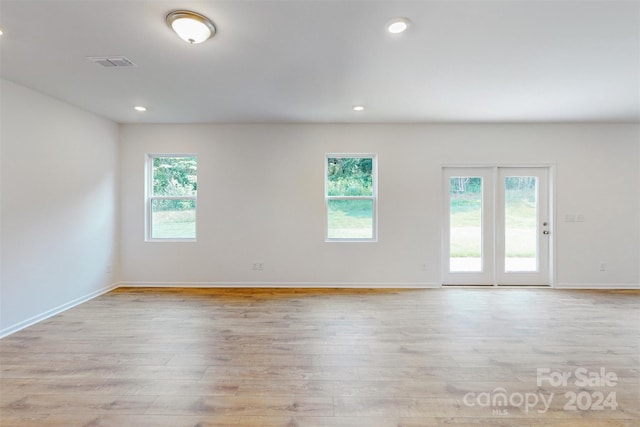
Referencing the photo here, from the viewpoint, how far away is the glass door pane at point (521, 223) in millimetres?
4359

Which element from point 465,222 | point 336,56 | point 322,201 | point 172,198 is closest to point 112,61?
point 336,56

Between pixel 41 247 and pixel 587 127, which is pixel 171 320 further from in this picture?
pixel 587 127

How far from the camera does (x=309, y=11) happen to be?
5.90 feet

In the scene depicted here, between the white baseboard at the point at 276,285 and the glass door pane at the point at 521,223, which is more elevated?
the glass door pane at the point at 521,223

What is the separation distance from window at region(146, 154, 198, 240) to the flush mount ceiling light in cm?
274

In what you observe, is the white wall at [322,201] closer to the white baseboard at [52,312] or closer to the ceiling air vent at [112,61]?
the white baseboard at [52,312]

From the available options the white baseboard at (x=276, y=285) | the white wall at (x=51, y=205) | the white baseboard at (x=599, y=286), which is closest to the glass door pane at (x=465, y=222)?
the white baseboard at (x=276, y=285)

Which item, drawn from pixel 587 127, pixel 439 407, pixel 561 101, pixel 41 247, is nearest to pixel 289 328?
pixel 439 407

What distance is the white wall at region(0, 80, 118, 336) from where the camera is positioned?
2799 millimetres

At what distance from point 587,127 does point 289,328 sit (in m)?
5.36

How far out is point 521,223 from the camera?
4.36 metres

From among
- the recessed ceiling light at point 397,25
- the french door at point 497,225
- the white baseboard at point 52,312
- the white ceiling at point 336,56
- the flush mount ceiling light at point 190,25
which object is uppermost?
the white ceiling at point 336,56

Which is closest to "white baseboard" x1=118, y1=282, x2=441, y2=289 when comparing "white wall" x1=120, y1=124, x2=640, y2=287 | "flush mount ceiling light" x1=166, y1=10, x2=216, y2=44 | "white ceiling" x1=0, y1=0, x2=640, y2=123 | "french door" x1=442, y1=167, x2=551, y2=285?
"white wall" x1=120, y1=124, x2=640, y2=287

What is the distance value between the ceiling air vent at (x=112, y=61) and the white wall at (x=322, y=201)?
1851mm
